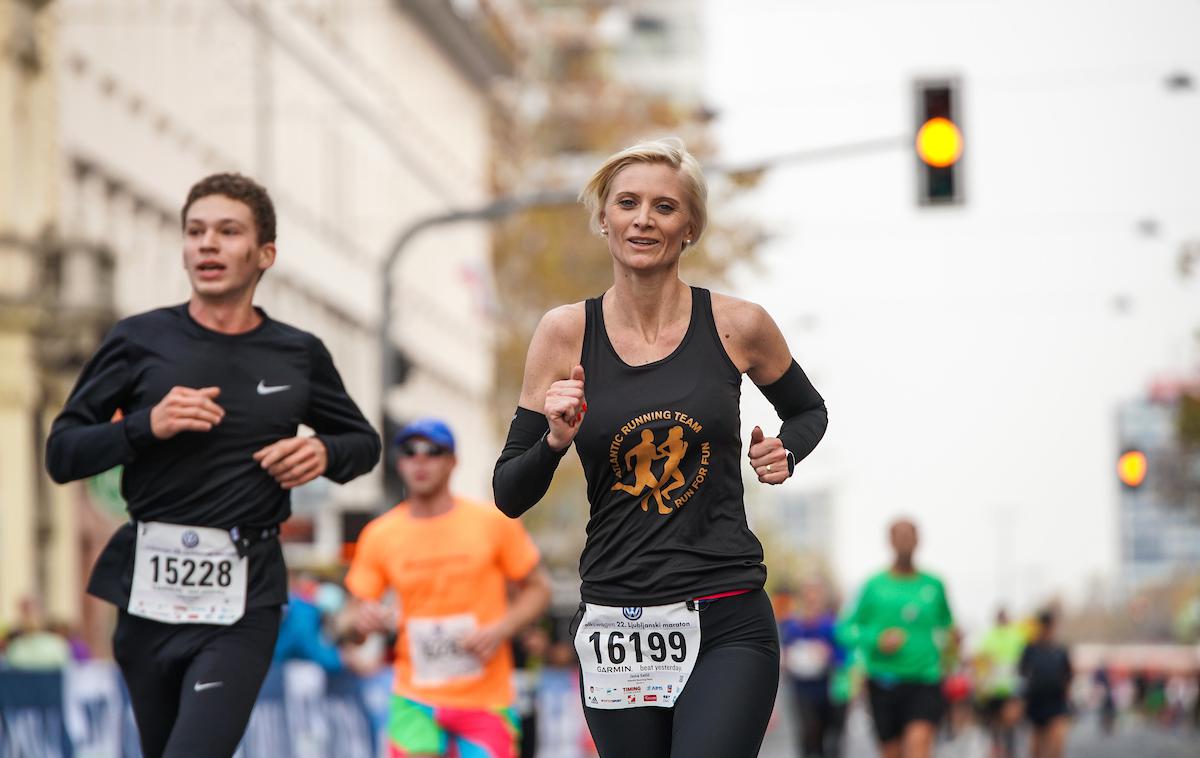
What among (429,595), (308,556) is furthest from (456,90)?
(429,595)

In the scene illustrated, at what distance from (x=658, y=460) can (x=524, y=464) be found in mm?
340

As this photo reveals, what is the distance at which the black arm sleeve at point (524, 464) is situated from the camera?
6.38m

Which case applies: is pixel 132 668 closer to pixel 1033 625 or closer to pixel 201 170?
pixel 1033 625

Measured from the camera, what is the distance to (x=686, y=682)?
6.51 metres

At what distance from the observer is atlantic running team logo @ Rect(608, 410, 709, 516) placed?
6.41 metres

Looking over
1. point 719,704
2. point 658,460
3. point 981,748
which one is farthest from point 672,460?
point 981,748

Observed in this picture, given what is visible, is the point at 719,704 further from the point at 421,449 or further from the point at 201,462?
the point at 421,449

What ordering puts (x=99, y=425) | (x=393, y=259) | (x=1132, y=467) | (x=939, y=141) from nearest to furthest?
(x=99, y=425)
(x=939, y=141)
(x=393, y=259)
(x=1132, y=467)

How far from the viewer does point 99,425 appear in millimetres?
7465

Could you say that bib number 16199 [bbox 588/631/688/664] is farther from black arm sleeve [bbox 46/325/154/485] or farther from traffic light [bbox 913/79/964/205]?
traffic light [bbox 913/79/964/205]

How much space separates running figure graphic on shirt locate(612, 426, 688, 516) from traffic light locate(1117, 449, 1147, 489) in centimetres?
1699

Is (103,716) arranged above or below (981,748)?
above

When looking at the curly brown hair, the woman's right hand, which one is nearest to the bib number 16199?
the woman's right hand

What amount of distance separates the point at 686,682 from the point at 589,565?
39 centimetres
